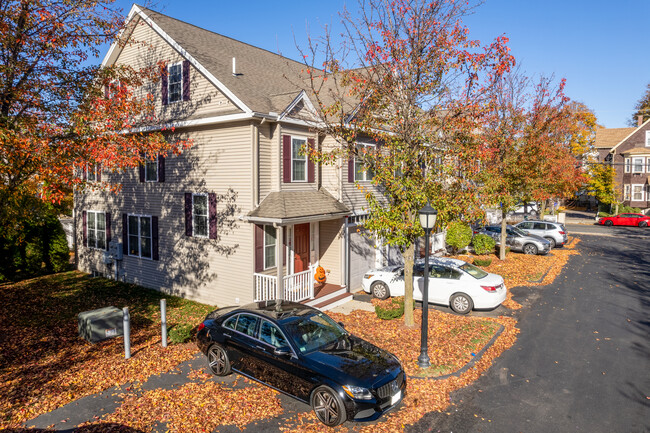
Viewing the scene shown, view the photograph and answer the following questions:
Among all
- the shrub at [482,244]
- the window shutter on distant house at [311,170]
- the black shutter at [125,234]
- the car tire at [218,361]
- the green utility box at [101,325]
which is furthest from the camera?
the shrub at [482,244]

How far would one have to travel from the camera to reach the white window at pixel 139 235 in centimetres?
1670

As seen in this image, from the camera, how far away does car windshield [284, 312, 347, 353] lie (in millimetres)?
8102

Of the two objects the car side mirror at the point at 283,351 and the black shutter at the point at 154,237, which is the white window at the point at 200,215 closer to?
the black shutter at the point at 154,237

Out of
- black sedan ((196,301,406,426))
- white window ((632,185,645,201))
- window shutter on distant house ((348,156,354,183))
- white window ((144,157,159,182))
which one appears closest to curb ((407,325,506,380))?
black sedan ((196,301,406,426))

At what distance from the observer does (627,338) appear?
11.8 meters

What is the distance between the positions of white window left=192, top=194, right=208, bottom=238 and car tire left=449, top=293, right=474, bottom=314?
8944 millimetres

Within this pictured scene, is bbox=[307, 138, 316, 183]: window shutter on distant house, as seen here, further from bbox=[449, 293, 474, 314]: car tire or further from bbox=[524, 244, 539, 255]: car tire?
bbox=[524, 244, 539, 255]: car tire

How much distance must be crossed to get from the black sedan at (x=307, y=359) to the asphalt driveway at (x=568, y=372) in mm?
1052

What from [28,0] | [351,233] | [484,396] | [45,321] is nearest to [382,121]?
[351,233]

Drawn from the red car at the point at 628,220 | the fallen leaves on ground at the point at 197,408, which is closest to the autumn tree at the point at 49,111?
the fallen leaves on ground at the point at 197,408

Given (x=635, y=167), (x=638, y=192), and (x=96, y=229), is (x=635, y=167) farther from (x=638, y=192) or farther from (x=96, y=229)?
(x=96, y=229)

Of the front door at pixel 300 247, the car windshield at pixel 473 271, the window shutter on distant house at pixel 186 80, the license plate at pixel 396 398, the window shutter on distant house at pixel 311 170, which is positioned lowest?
the license plate at pixel 396 398

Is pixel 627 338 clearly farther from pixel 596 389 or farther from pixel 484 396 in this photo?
pixel 484 396

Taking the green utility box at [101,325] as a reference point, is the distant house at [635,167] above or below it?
above
